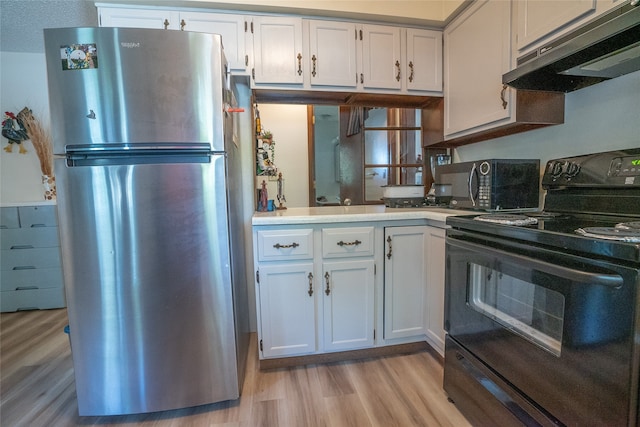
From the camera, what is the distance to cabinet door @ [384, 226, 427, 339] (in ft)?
5.64

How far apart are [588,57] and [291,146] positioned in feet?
7.02

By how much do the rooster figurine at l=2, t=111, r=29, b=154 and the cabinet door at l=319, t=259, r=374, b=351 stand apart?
3.26 metres

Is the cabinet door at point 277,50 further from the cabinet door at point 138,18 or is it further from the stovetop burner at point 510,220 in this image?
the stovetop burner at point 510,220

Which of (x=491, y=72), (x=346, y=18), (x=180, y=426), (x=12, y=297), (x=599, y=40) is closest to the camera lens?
(x=599, y=40)

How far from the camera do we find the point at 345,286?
66.5 inches

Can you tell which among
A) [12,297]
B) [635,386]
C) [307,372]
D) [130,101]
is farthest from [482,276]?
[12,297]

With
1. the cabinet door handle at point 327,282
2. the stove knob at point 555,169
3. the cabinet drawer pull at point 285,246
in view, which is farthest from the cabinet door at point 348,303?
the stove knob at point 555,169

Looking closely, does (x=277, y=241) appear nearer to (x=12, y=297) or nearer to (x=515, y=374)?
(x=515, y=374)

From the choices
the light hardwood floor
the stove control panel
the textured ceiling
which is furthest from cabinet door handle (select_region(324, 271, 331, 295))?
the textured ceiling

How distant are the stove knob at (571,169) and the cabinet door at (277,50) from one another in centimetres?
153

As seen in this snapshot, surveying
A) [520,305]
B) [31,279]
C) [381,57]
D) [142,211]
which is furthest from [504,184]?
[31,279]

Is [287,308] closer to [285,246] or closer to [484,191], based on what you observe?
[285,246]

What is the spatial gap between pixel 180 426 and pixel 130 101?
1490 mm

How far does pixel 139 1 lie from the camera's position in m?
1.65
